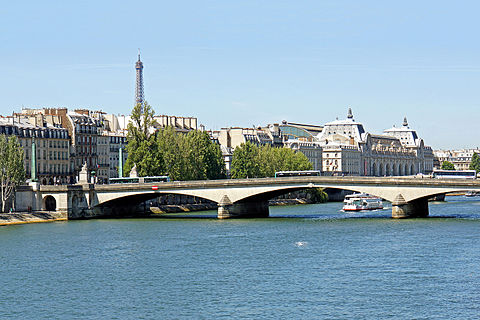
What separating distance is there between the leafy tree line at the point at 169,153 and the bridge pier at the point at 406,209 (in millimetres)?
32030

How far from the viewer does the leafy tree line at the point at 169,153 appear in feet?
368

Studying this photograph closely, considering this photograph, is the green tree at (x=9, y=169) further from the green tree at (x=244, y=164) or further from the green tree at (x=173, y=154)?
the green tree at (x=244, y=164)

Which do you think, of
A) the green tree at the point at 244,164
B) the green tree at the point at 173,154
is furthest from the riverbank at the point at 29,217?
the green tree at the point at 244,164

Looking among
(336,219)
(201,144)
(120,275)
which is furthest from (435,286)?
(201,144)

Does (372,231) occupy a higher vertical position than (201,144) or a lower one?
lower

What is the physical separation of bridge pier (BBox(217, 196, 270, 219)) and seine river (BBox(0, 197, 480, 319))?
42.0 ft

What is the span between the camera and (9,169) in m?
95.2

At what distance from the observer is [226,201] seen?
98750 millimetres

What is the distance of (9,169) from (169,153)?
1123 inches

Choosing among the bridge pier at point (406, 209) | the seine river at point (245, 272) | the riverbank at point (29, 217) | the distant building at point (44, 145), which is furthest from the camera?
the distant building at point (44, 145)

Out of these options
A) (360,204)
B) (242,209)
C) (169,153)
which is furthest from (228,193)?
(360,204)

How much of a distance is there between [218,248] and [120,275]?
12909 millimetres

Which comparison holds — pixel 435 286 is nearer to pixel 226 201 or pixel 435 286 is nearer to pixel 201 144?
pixel 226 201

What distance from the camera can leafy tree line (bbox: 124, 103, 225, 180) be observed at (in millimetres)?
112188
